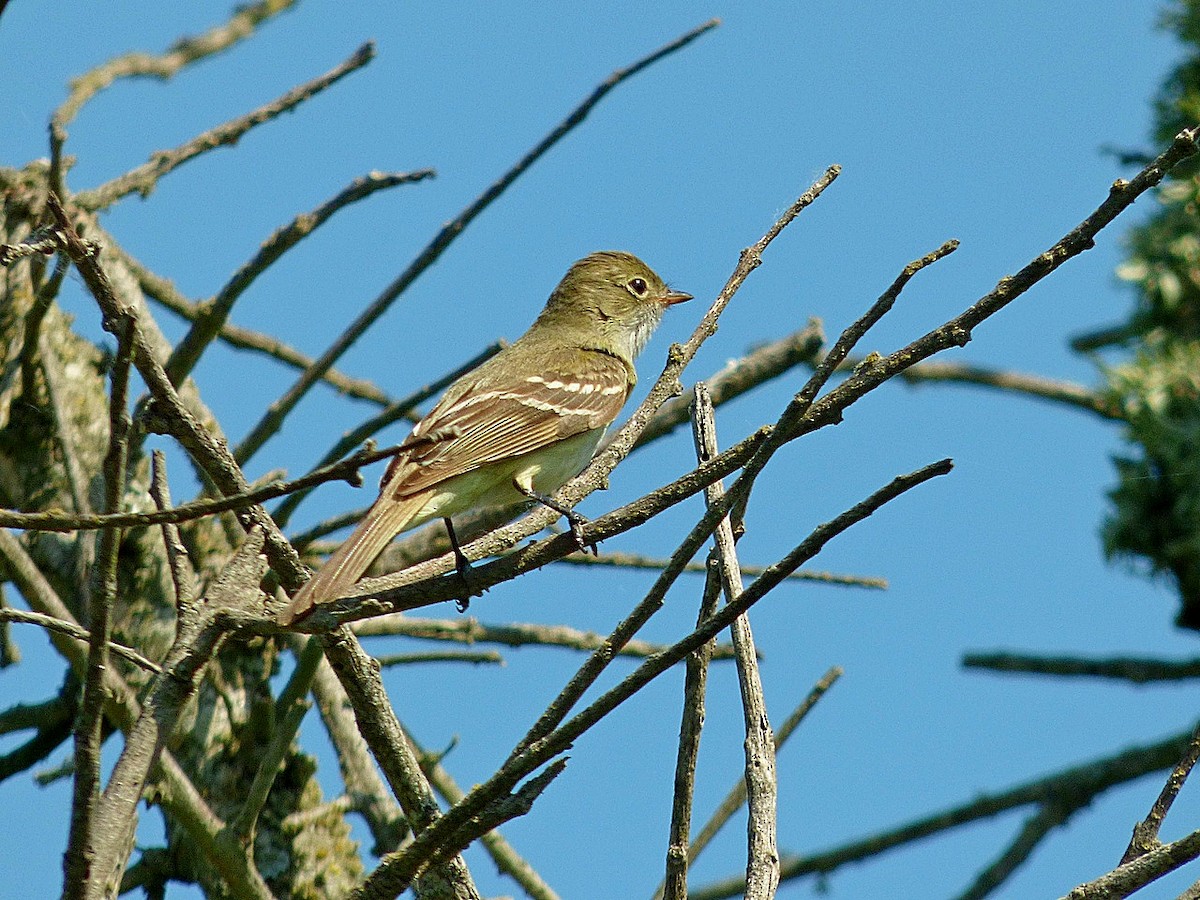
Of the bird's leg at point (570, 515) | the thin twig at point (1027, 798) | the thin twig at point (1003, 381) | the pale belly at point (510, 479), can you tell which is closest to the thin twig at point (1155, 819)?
the bird's leg at point (570, 515)

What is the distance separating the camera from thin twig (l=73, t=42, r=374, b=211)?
4891 millimetres

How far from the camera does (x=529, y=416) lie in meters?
5.73

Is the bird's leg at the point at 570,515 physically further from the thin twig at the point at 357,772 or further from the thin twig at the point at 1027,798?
the thin twig at the point at 1027,798

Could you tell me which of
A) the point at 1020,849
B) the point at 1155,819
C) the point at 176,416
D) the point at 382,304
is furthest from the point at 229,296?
the point at 1020,849

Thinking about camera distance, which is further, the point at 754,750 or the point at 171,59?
the point at 171,59

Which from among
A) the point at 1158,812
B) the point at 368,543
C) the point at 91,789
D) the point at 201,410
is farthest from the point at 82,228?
the point at 1158,812

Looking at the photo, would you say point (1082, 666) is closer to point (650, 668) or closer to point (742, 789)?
point (742, 789)

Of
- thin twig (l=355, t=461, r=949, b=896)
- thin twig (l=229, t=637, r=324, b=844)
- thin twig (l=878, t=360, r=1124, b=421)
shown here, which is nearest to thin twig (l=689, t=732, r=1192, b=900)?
thin twig (l=878, t=360, r=1124, b=421)

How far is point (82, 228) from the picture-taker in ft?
16.9

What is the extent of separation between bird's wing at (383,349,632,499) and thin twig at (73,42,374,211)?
1277 millimetres

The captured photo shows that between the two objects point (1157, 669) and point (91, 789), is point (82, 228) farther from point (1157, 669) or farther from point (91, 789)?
point (1157, 669)

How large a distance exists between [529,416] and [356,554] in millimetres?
2016

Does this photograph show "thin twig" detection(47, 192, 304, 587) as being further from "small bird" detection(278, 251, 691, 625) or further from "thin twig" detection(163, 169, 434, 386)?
"thin twig" detection(163, 169, 434, 386)

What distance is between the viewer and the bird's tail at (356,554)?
2.69 m
